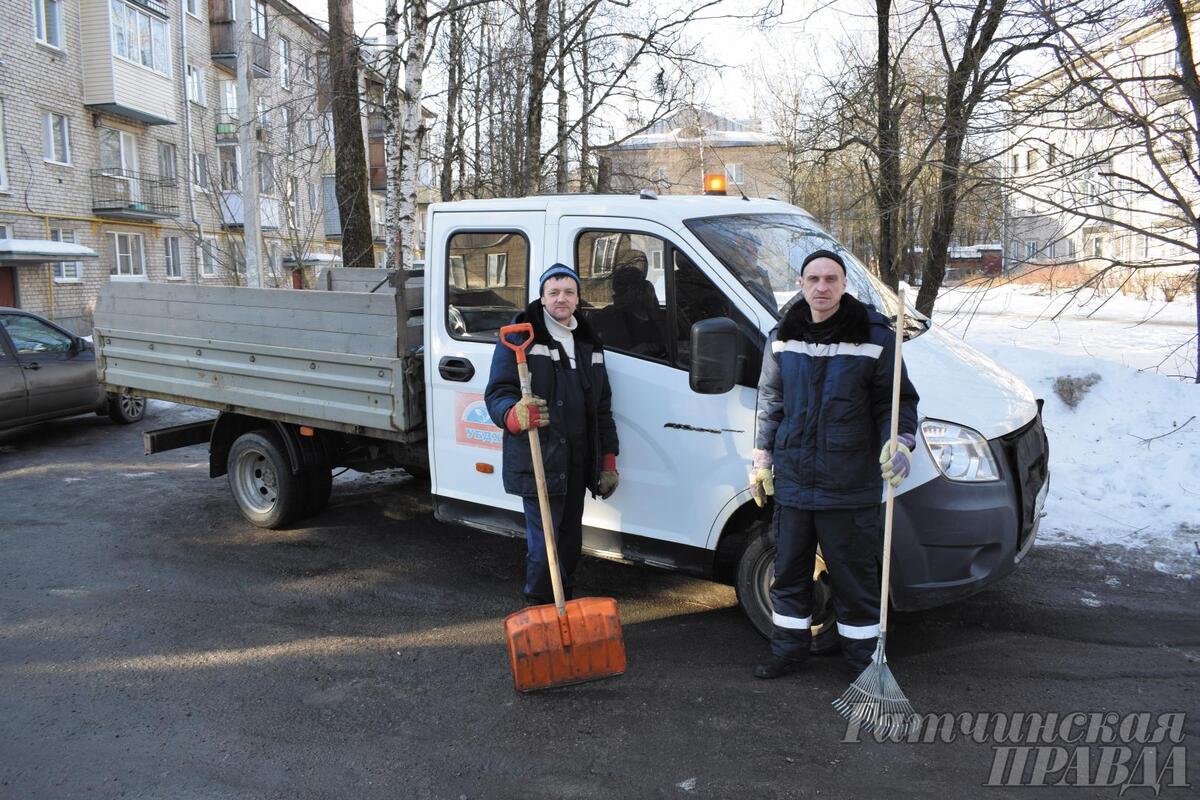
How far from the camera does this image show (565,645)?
150 inches

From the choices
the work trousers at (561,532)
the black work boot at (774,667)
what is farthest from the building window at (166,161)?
the black work boot at (774,667)

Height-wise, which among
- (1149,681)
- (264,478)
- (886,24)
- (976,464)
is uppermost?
(886,24)

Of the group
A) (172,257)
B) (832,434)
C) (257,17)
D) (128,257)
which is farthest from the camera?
(172,257)

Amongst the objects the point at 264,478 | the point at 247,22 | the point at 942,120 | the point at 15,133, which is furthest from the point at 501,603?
the point at 15,133

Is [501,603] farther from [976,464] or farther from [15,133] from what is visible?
[15,133]

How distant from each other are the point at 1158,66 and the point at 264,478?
837 centimetres

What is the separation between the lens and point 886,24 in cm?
1053

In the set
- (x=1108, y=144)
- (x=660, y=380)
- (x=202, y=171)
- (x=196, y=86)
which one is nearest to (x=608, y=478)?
(x=660, y=380)

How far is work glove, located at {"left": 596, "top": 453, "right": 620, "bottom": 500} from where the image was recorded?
423 centimetres

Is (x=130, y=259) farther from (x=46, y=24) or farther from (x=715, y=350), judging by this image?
(x=715, y=350)

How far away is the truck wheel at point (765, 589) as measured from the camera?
4125mm

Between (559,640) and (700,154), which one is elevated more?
(700,154)

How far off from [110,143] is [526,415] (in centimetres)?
2879

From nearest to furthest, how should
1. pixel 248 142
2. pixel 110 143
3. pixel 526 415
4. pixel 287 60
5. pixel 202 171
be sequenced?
pixel 526 415
pixel 287 60
pixel 248 142
pixel 202 171
pixel 110 143
